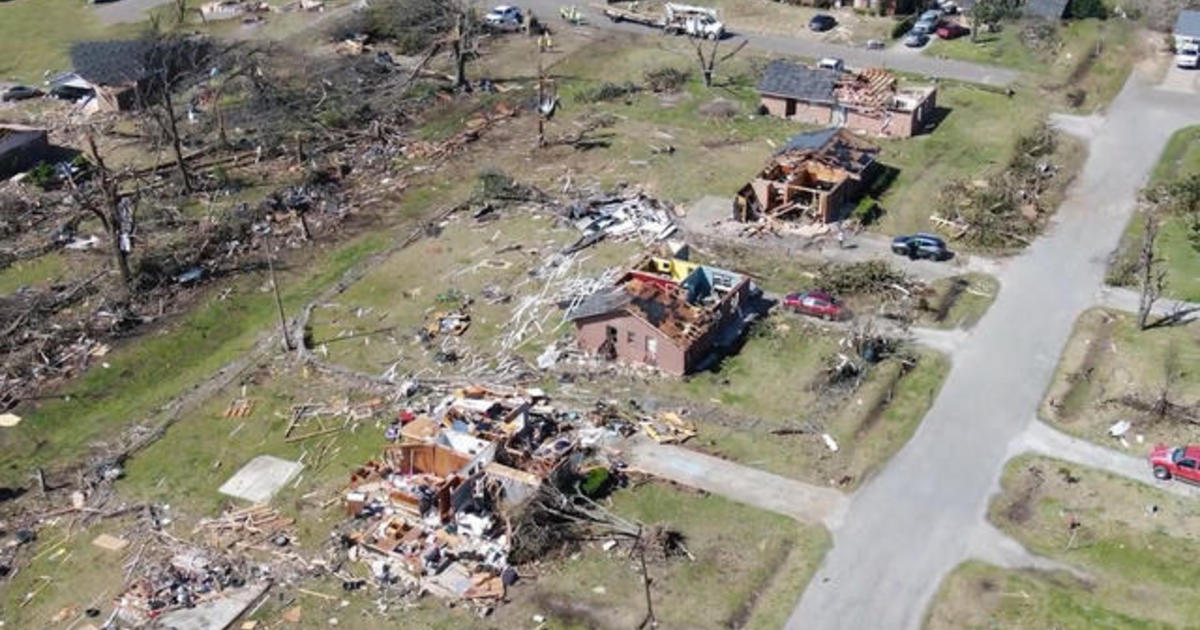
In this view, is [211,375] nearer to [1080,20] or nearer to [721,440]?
[721,440]

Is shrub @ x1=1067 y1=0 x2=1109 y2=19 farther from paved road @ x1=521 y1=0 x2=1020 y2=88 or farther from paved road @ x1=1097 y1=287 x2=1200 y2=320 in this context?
paved road @ x1=1097 y1=287 x2=1200 y2=320

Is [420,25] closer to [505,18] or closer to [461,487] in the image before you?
[505,18]

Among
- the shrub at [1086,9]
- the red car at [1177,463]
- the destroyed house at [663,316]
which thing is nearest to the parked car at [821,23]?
the shrub at [1086,9]

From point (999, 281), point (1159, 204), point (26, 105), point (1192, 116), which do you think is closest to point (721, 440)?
point (999, 281)

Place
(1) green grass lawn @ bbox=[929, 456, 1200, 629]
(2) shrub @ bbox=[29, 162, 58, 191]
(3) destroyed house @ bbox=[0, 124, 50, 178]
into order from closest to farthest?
(1) green grass lawn @ bbox=[929, 456, 1200, 629] → (2) shrub @ bbox=[29, 162, 58, 191] → (3) destroyed house @ bbox=[0, 124, 50, 178]

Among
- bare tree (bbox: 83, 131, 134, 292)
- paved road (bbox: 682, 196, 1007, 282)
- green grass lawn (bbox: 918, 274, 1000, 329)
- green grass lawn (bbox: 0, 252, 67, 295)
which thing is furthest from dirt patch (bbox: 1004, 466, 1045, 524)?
green grass lawn (bbox: 0, 252, 67, 295)

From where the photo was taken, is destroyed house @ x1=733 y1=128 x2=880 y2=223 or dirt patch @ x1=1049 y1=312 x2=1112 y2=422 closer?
dirt patch @ x1=1049 y1=312 x2=1112 y2=422

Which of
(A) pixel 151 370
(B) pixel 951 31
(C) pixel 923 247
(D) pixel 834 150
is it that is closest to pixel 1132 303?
(C) pixel 923 247
